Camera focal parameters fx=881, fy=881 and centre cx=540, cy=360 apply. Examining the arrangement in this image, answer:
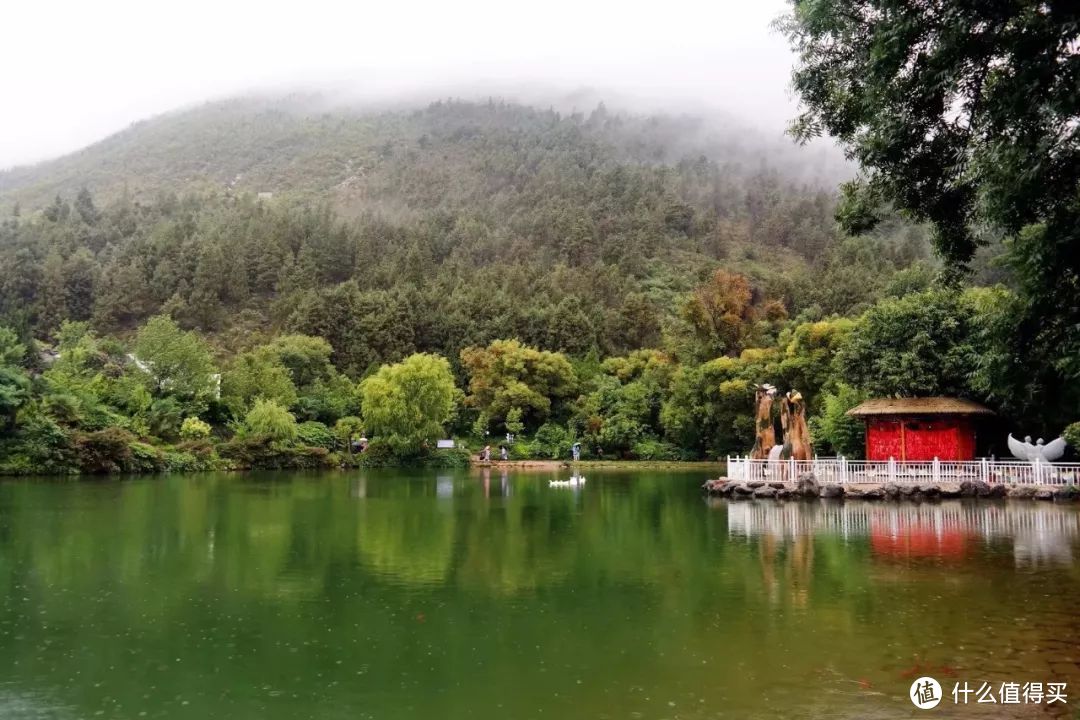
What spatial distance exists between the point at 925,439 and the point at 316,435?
27000 millimetres

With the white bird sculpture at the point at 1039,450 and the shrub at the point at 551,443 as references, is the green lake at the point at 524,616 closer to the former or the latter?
the white bird sculpture at the point at 1039,450

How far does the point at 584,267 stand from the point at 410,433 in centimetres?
4290

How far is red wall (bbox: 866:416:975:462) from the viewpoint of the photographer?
25531 millimetres

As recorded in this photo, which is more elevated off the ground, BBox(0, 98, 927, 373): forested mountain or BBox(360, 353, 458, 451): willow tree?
BBox(0, 98, 927, 373): forested mountain

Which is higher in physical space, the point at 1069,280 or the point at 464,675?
the point at 1069,280

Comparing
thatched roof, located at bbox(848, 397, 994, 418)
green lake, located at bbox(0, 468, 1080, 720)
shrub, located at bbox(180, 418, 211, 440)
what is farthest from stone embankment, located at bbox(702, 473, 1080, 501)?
shrub, located at bbox(180, 418, 211, 440)

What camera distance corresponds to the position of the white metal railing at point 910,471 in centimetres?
2214

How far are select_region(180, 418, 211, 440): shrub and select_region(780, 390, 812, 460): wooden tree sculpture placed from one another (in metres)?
24.0

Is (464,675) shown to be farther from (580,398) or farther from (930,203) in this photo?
(580,398)

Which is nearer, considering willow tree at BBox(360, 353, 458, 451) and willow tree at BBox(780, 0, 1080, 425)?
willow tree at BBox(780, 0, 1080, 425)

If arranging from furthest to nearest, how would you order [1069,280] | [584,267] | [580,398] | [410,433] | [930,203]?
1. [584,267]
2. [580,398]
3. [410,433]
4. [930,203]
5. [1069,280]

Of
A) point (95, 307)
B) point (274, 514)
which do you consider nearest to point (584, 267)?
point (95, 307)

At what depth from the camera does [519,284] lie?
67.1 meters

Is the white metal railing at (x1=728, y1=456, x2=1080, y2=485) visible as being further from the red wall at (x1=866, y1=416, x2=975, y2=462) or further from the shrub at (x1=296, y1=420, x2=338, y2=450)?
the shrub at (x1=296, y1=420, x2=338, y2=450)
